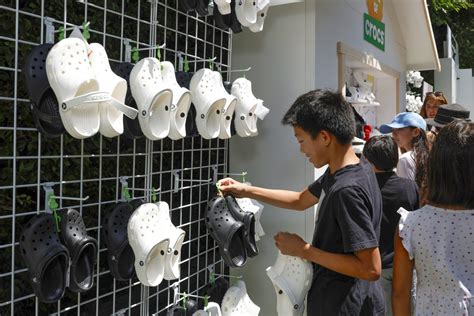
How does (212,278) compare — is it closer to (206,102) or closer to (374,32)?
(206,102)

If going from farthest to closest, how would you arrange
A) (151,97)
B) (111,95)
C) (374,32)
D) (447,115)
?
(374,32)
(447,115)
(151,97)
(111,95)

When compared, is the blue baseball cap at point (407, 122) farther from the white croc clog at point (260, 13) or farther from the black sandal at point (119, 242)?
the black sandal at point (119, 242)

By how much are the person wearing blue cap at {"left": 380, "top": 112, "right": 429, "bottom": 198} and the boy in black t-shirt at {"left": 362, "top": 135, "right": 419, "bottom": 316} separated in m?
0.45

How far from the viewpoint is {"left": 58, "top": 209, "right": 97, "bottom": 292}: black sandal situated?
1446 mm

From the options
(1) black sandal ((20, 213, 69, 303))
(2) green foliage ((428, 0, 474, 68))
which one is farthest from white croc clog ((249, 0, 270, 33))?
(2) green foliage ((428, 0, 474, 68))

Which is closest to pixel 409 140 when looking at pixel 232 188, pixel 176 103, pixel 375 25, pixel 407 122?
pixel 407 122

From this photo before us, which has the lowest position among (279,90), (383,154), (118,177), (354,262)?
(354,262)

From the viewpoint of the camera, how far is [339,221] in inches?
60.7

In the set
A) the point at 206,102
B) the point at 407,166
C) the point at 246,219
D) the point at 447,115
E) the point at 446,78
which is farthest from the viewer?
the point at 446,78

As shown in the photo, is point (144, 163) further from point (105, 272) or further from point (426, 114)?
point (426, 114)

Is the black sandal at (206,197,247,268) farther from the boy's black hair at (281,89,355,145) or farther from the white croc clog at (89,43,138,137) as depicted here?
the white croc clog at (89,43,138,137)

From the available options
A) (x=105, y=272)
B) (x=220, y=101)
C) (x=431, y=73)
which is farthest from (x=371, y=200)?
(x=431, y=73)

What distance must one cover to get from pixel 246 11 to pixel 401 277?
126 centimetres

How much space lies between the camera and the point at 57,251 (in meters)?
1.37
